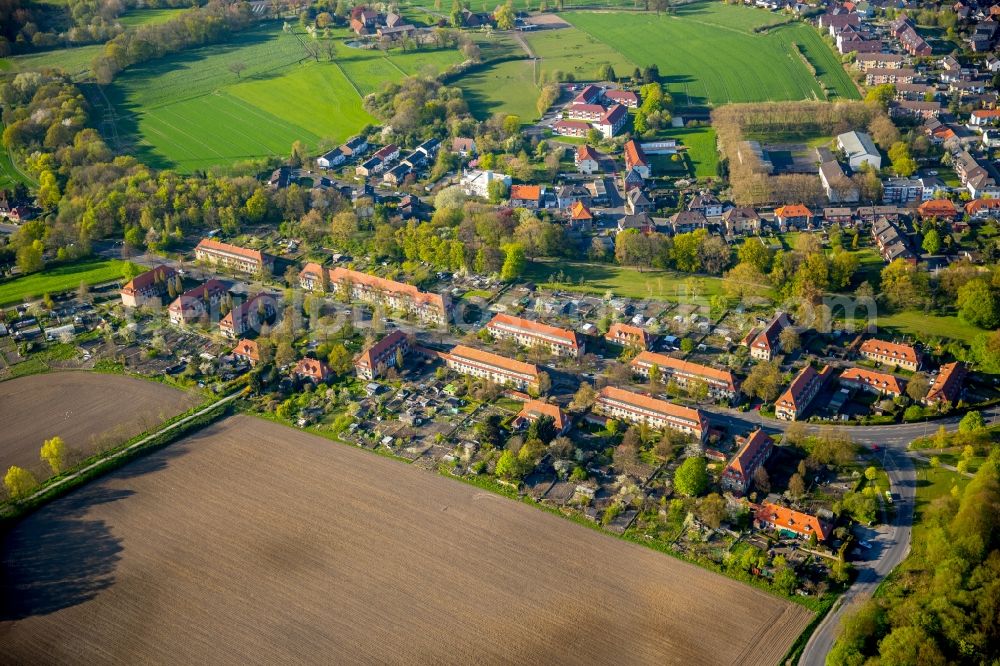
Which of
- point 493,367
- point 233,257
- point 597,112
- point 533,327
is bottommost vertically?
point 493,367

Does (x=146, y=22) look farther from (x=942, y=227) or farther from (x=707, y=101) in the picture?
(x=942, y=227)

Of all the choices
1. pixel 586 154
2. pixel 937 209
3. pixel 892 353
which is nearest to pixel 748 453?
pixel 892 353

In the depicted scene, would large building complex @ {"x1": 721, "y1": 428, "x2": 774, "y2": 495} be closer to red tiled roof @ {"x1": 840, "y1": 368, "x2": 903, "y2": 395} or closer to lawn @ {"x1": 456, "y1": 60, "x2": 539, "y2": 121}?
red tiled roof @ {"x1": 840, "y1": 368, "x2": 903, "y2": 395}

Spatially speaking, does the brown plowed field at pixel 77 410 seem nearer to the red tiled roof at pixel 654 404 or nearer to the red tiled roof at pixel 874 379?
the red tiled roof at pixel 654 404

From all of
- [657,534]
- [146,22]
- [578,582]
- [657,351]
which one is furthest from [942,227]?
[146,22]

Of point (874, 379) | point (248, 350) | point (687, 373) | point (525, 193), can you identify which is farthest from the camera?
point (525, 193)

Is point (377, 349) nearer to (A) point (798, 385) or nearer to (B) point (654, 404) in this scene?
(B) point (654, 404)
